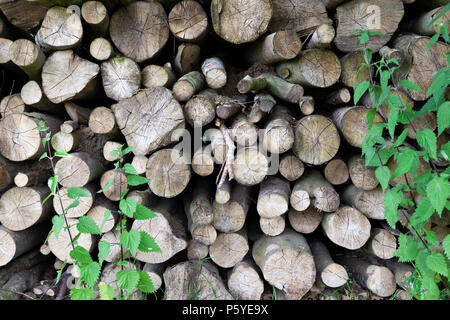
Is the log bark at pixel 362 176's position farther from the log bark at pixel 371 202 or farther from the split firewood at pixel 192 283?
the split firewood at pixel 192 283

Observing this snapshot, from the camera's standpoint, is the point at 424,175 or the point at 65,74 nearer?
the point at 424,175

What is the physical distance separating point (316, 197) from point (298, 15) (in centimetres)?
136

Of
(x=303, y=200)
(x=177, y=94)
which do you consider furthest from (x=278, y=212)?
(x=177, y=94)

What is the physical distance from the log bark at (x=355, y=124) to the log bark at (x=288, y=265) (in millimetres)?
823

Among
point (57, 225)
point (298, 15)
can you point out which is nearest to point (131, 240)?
point (57, 225)

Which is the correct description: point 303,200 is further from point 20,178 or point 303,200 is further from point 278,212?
point 20,178

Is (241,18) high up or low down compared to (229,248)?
up

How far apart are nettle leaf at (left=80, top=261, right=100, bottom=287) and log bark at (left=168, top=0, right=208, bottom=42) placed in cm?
161

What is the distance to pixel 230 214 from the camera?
232cm

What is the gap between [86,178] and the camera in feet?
7.39

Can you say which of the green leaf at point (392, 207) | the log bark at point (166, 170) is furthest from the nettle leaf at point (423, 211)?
the log bark at point (166, 170)

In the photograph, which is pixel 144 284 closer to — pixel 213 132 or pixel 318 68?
pixel 213 132

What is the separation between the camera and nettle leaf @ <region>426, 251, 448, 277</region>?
63.2 inches

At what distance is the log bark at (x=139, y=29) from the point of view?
7.78ft
